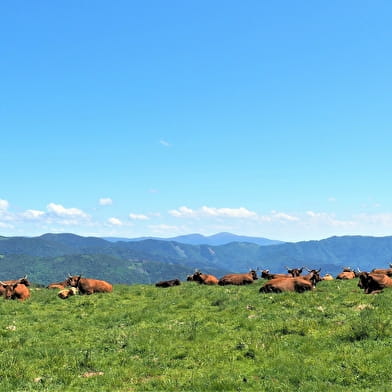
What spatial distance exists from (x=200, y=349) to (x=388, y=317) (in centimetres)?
811

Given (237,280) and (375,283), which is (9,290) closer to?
(237,280)

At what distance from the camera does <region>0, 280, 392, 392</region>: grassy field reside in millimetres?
12164

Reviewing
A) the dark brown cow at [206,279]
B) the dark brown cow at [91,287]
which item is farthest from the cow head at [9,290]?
the dark brown cow at [206,279]

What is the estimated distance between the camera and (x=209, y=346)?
1562 cm

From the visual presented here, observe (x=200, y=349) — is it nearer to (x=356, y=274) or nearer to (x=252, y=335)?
(x=252, y=335)

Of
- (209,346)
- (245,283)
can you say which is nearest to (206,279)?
(245,283)

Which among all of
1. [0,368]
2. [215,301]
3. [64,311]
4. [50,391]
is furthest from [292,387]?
[64,311]

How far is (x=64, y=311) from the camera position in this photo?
2503 cm

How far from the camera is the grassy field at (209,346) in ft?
39.9

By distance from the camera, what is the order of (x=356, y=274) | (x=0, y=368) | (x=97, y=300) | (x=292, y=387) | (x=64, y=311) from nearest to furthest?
(x=292, y=387), (x=0, y=368), (x=64, y=311), (x=97, y=300), (x=356, y=274)

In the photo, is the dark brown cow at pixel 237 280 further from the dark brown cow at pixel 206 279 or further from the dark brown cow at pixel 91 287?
the dark brown cow at pixel 91 287

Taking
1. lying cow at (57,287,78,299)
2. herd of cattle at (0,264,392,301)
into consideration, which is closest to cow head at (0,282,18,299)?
herd of cattle at (0,264,392,301)

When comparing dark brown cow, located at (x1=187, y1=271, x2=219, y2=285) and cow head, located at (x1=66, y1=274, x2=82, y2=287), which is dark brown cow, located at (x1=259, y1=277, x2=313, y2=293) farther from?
cow head, located at (x1=66, y1=274, x2=82, y2=287)

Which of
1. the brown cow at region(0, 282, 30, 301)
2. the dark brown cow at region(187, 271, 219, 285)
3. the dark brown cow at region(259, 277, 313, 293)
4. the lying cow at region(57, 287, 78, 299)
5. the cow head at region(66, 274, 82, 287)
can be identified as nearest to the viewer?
the dark brown cow at region(259, 277, 313, 293)
